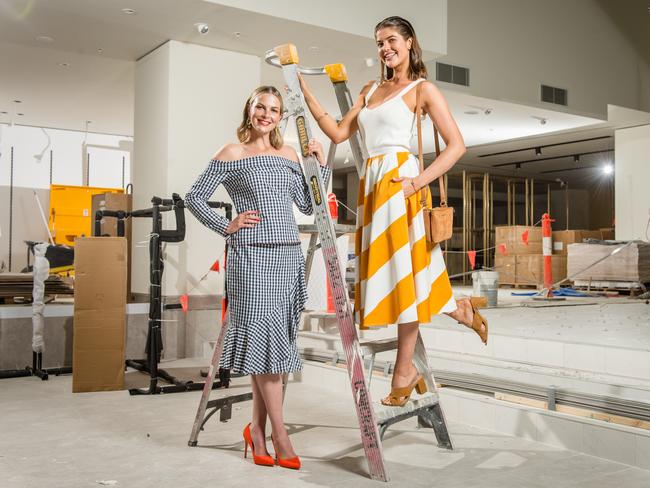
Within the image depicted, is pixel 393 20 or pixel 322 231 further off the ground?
pixel 393 20

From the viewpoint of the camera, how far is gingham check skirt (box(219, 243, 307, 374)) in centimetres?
272

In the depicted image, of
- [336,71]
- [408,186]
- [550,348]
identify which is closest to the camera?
[408,186]

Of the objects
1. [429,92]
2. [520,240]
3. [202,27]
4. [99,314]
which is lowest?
[99,314]

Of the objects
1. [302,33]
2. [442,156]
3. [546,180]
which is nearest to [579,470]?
[442,156]

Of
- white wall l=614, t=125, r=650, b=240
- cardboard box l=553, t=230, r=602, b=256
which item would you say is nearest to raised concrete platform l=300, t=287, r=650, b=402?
white wall l=614, t=125, r=650, b=240

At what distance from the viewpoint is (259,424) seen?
2863 mm

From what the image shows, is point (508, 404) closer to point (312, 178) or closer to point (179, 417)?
point (312, 178)

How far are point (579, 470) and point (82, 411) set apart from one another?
270 centimetres

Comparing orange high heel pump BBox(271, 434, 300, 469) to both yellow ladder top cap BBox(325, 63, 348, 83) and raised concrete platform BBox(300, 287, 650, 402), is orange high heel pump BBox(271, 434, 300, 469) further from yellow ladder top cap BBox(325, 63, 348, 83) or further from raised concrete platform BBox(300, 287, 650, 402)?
yellow ladder top cap BBox(325, 63, 348, 83)

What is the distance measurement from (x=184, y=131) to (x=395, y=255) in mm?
4157

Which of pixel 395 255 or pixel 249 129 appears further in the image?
pixel 249 129

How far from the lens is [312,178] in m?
2.77

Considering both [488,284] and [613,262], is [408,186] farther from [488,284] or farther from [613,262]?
[613,262]

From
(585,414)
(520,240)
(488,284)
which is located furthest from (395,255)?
(520,240)
